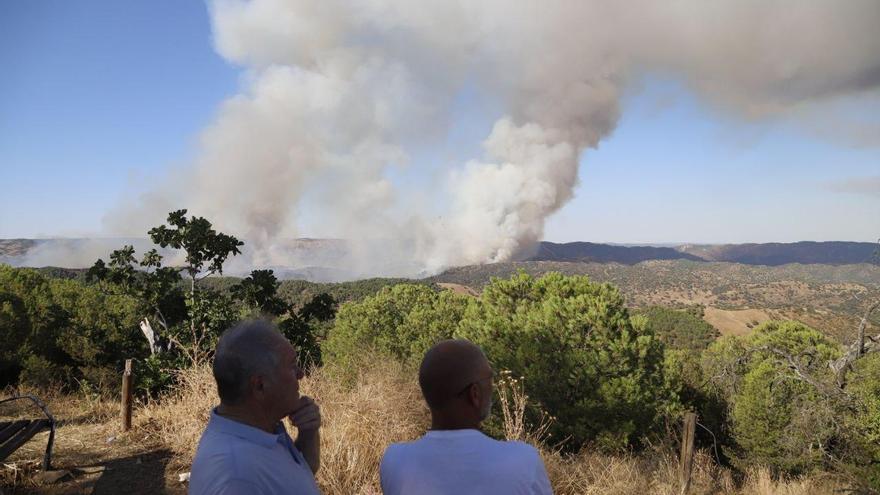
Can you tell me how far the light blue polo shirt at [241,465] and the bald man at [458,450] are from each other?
29 cm

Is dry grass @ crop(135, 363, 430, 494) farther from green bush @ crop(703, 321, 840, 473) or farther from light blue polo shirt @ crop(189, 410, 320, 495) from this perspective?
green bush @ crop(703, 321, 840, 473)

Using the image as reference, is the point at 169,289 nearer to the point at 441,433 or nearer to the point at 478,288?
the point at 441,433

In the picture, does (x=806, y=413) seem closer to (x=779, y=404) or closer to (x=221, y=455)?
(x=779, y=404)

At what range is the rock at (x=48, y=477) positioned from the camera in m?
4.32

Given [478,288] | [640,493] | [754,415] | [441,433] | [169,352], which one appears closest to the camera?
[441,433]

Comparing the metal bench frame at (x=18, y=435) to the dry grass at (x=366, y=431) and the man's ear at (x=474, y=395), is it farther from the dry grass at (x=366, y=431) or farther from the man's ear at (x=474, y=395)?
the man's ear at (x=474, y=395)

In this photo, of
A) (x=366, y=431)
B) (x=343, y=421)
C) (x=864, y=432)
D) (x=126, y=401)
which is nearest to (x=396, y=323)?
(x=864, y=432)

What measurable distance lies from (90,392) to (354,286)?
60.5 meters

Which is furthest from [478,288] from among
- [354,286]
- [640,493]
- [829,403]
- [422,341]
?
[640,493]

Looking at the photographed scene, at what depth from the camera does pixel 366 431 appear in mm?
4312

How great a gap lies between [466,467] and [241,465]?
0.60 m

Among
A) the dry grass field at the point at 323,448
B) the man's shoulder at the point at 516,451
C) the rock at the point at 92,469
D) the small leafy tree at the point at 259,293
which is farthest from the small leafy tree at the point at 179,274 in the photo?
the man's shoulder at the point at 516,451

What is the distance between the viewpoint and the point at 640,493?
172 inches

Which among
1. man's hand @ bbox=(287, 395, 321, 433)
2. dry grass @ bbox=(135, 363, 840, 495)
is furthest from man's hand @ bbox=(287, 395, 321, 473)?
dry grass @ bbox=(135, 363, 840, 495)
